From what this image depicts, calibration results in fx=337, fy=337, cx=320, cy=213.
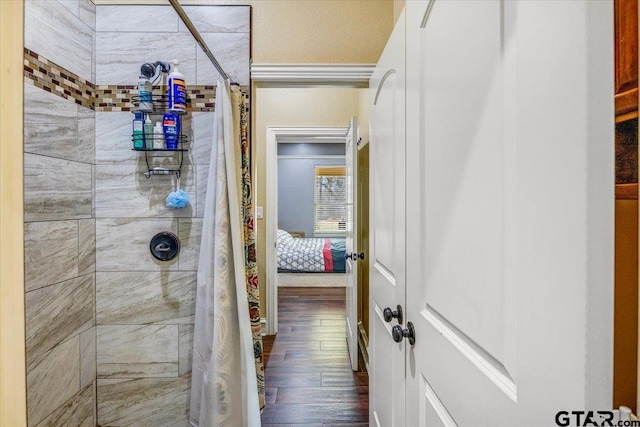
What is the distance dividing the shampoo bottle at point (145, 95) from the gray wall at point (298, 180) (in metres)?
5.72

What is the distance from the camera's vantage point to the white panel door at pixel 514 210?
41 centimetres

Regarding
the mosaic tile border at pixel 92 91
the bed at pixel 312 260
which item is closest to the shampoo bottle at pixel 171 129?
the mosaic tile border at pixel 92 91

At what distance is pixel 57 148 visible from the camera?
1.55 m

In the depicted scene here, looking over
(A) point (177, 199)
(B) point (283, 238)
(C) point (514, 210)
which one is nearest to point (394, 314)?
(C) point (514, 210)

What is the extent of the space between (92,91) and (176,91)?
504 millimetres

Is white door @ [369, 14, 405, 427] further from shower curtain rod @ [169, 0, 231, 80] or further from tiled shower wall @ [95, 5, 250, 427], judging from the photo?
tiled shower wall @ [95, 5, 250, 427]

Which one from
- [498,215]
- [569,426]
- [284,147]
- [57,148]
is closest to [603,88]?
[498,215]

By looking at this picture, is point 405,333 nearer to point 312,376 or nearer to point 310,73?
point 310,73

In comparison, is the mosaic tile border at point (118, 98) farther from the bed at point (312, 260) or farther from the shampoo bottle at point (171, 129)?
the bed at point (312, 260)

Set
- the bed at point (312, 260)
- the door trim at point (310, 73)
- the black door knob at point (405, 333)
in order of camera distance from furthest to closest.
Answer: the bed at point (312, 260) < the door trim at point (310, 73) < the black door knob at point (405, 333)

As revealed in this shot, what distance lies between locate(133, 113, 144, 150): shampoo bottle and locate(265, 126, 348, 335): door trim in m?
1.78

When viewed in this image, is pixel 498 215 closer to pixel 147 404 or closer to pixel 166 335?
pixel 166 335

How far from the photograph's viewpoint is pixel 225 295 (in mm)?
1644

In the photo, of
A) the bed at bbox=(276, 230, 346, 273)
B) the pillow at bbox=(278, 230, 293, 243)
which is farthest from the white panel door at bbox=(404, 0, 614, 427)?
the pillow at bbox=(278, 230, 293, 243)
